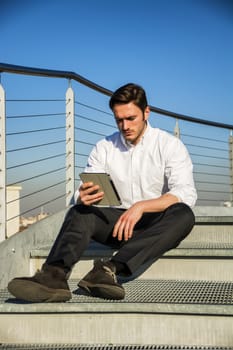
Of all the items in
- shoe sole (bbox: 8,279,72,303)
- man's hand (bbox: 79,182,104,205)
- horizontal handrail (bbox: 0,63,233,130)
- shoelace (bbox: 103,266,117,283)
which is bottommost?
shoe sole (bbox: 8,279,72,303)

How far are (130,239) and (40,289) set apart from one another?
39 cm

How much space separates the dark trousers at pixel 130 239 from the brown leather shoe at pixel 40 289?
11cm

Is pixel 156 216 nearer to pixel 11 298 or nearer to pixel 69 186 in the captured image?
pixel 11 298

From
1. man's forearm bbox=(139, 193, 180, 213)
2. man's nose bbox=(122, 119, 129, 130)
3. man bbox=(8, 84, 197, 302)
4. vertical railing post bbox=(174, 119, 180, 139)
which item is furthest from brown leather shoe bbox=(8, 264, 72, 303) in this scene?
vertical railing post bbox=(174, 119, 180, 139)

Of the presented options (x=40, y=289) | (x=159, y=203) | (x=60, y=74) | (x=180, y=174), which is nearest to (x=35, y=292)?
(x=40, y=289)

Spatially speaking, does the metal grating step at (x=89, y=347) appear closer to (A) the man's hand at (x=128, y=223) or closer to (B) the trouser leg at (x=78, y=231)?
(B) the trouser leg at (x=78, y=231)

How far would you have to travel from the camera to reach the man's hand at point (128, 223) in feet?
5.65

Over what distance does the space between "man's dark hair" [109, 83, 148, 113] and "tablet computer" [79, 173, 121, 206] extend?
1.33 feet

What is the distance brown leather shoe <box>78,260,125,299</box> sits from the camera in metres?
1.48

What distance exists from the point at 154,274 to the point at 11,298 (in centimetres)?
60

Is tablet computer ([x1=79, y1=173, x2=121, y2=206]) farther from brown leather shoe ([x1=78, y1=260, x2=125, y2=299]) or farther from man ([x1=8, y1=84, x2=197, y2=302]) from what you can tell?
brown leather shoe ([x1=78, y1=260, x2=125, y2=299])

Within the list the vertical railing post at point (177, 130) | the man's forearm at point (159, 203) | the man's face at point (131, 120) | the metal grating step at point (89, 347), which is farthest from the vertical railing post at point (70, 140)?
the metal grating step at point (89, 347)

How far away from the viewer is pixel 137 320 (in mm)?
1441

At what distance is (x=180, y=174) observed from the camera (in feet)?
6.26
